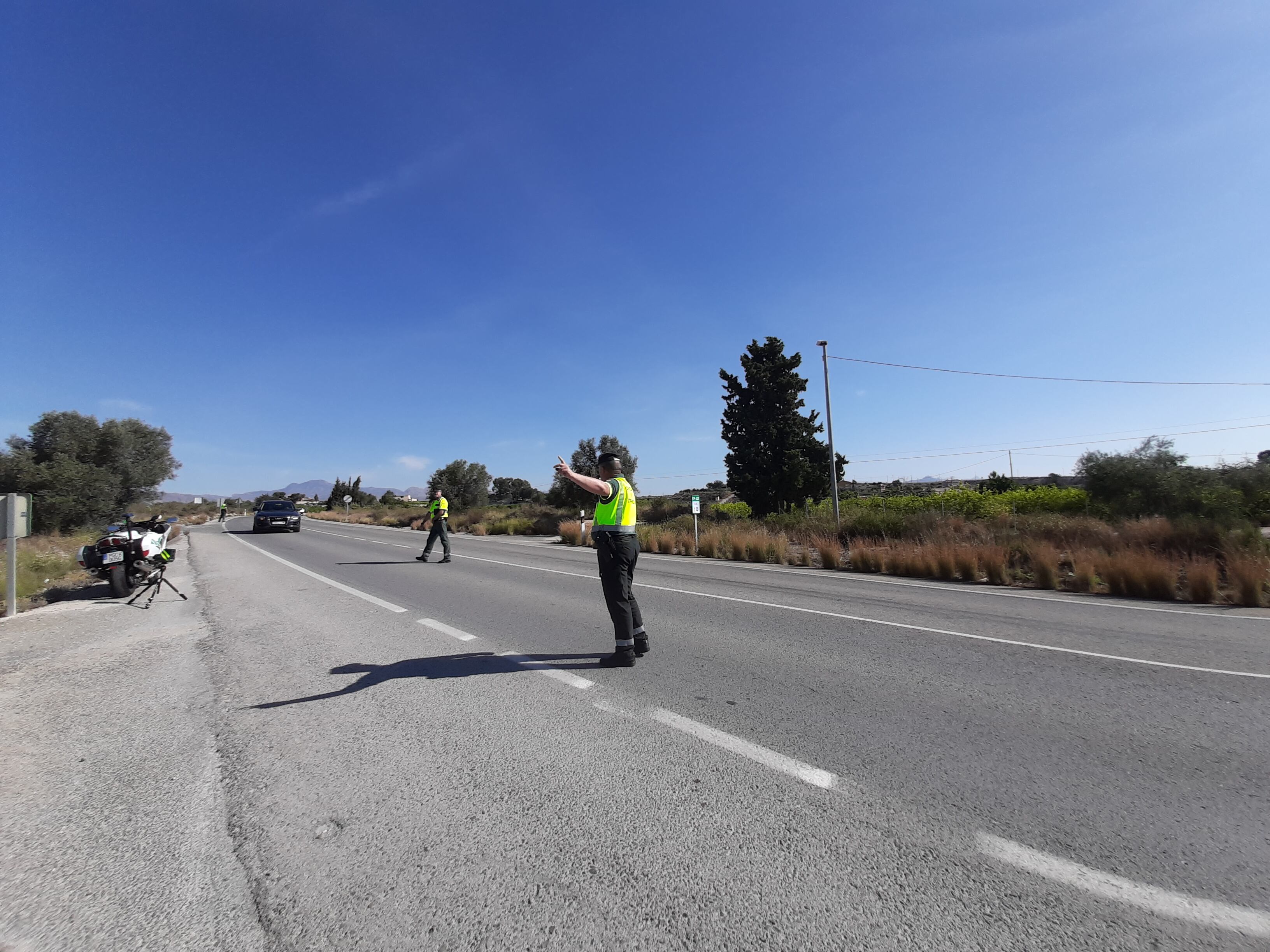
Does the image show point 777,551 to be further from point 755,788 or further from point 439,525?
point 755,788

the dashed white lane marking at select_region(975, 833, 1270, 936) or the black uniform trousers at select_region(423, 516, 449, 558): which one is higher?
the black uniform trousers at select_region(423, 516, 449, 558)

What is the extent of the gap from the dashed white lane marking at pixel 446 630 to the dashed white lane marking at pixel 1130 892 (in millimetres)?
5140

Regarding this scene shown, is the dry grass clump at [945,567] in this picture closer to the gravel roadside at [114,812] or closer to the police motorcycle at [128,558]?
the gravel roadside at [114,812]

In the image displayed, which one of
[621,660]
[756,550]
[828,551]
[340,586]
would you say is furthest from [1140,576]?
[340,586]

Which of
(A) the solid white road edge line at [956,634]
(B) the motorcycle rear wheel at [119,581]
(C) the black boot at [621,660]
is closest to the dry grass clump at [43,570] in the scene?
(B) the motorcycle rear wheel at [119,581]

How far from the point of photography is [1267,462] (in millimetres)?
16453

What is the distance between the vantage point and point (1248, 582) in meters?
8.45

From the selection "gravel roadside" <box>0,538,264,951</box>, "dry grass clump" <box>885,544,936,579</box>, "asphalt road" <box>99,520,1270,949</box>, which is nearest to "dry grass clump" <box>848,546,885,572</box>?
"dry grass clump" <box>885,544,936,579</box>

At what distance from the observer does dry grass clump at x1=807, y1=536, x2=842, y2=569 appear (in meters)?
14.1

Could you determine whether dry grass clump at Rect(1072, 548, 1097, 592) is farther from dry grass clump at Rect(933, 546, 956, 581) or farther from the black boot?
the black boot

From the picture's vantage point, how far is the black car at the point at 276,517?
29.9 meters

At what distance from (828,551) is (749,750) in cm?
1174

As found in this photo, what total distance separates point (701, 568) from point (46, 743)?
11162 millimetres

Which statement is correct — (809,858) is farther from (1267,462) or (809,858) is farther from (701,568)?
(1267,462)
